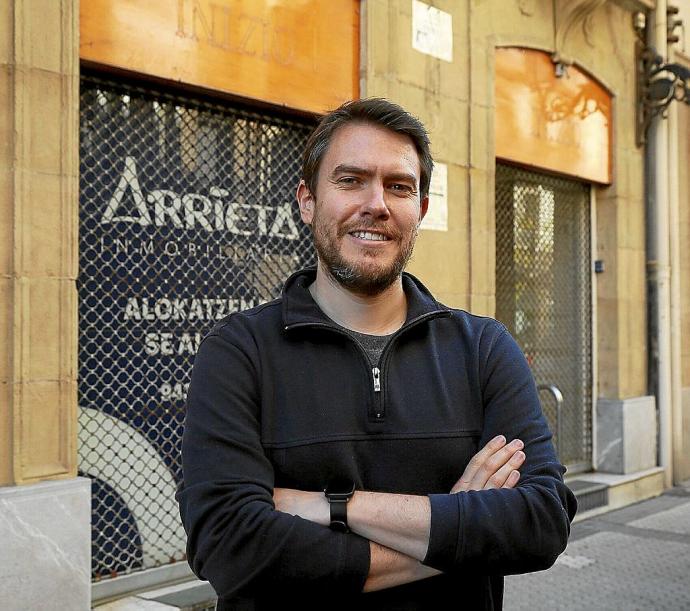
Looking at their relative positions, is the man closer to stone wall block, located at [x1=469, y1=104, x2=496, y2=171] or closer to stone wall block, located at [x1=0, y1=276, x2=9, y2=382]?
stone wall block, located at [x1=0, y1=276, x2=9, y2=382]

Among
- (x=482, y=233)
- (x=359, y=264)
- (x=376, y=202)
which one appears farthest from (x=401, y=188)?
(x=482, y=233)

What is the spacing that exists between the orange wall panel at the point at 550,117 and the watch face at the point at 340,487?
227 inches

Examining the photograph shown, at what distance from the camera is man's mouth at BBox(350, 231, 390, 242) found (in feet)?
6.66

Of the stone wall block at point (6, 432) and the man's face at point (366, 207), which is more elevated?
the man's face at point (366, 207)

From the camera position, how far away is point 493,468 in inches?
75.6

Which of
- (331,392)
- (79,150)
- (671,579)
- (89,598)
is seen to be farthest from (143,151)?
(671,579)

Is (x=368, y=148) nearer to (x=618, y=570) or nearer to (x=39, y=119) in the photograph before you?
(x=39, y=119)

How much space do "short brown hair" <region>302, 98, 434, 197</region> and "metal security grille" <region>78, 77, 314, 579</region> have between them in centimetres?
266

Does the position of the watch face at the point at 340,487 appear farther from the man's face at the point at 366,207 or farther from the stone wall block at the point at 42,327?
the stone wall block at the point at 42,327

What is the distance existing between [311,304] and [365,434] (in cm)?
37

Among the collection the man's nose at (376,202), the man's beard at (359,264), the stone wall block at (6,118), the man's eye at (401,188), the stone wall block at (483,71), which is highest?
the stone wall block at (483,71)

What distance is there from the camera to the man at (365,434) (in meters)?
1.79

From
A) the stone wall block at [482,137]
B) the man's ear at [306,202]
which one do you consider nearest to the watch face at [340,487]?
the man's ear at [306,202]

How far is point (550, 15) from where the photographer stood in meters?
7.69
